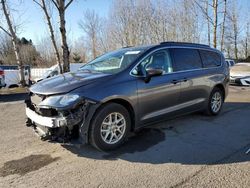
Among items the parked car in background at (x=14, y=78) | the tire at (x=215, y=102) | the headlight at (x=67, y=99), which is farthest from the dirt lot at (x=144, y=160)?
the parked car in background at (x=14, y=78)

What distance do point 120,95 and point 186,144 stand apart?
1.46 meters

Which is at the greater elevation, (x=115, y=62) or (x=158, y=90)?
(x=115, y=62)

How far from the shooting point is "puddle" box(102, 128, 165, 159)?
4.15 m

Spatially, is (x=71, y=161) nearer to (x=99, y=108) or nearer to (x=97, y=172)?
(x=97, y=172)

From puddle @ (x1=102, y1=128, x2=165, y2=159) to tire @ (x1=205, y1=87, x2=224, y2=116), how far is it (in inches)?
68.9

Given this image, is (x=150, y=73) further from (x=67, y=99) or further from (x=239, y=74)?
(x=239, y=74)

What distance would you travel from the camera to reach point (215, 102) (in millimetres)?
6430

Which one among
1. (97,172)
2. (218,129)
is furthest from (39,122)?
(218,129)

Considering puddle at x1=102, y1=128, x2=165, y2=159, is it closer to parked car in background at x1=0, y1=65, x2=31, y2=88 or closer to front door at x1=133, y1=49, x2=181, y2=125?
front door at x1=133, y1=49, x2=181, y2=125

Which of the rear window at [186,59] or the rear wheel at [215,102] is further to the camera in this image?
the rear wheel at [215,102]

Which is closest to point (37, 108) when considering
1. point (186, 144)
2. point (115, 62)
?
point (115, 62)

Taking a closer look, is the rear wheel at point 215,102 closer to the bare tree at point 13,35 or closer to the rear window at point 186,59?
the rear window at point 186,59

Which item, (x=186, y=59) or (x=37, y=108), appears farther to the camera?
(x=186, y=59)

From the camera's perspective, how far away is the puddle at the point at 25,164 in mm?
3602
